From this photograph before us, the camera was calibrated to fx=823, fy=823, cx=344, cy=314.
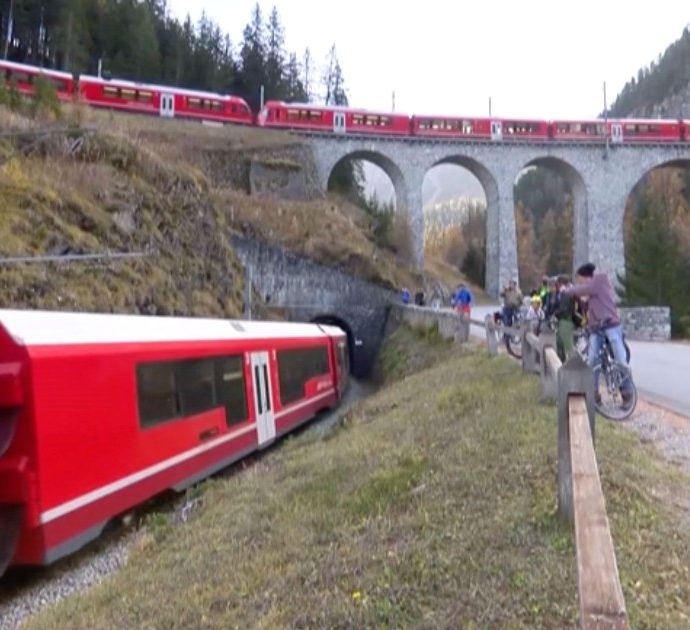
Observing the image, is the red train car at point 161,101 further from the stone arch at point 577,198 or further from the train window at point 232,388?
the train window at point 232,388

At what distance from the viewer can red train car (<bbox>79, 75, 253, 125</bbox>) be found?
42125 mm

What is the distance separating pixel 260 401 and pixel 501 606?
31.5 ft

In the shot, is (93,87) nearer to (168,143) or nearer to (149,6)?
(168,143)

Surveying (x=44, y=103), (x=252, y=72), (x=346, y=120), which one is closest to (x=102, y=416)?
(x=44, y=103)

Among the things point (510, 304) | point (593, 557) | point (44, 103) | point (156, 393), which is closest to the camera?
point (593, 557)

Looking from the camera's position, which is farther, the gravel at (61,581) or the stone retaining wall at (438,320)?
the stone retaining wall at (438,320)

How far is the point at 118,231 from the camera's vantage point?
799 inches

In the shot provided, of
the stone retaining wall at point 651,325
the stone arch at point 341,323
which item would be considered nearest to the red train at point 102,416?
the stone retaining wall at point 651,325

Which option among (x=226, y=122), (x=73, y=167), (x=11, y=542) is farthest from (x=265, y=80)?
(x=11, y=542)

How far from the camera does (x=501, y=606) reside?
3730mm

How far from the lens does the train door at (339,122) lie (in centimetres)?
5019

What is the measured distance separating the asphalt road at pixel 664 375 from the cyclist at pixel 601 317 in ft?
4.13

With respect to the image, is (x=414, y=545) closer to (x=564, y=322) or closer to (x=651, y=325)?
(x=564, y=322)

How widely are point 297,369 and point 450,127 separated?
39.6 m
